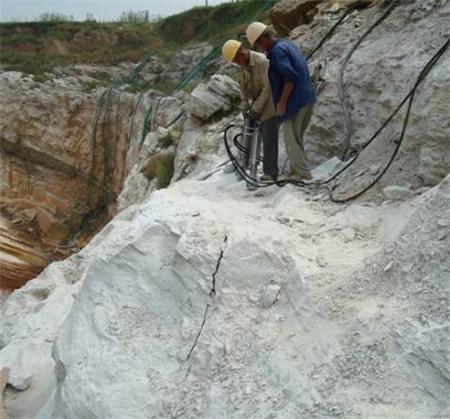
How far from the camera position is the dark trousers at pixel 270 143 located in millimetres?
5809

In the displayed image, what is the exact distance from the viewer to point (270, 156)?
5867mm

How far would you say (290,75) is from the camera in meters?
5.33

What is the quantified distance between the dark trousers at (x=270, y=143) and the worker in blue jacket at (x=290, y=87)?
0.12 meters

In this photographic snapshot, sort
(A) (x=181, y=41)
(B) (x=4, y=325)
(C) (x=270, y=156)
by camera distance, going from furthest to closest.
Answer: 1. (A) (x=181, y=41)
2. (B) (x=4, y=325)
3. (C) (x=270, y=156)

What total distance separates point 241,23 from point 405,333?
75.1ft

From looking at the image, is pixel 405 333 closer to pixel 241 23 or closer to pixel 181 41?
pixel 241 23

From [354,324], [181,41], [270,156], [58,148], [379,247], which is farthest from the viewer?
[181,41]

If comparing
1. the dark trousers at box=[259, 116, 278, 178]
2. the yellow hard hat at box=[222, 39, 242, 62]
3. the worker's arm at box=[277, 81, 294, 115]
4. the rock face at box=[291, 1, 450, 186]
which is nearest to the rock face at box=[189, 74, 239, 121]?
the rock face at box=[291, 1, 450, 186]

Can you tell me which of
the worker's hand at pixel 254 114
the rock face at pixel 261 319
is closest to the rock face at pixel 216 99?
the worker's hand at pixel 254 114

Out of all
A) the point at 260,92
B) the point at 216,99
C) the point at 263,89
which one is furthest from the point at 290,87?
the point at 216,99

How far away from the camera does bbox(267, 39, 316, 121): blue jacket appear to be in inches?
209

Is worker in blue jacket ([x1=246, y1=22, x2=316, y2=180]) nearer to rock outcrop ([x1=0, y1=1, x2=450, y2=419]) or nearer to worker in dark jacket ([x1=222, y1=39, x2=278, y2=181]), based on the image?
worker in dark jacket ([x1=222, y1=39, x2=278, y2=181])

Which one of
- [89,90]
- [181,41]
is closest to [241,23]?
[181,41]

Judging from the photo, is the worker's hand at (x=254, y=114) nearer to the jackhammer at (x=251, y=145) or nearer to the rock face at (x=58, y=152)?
the jackhammer at (x=251, y=145)
